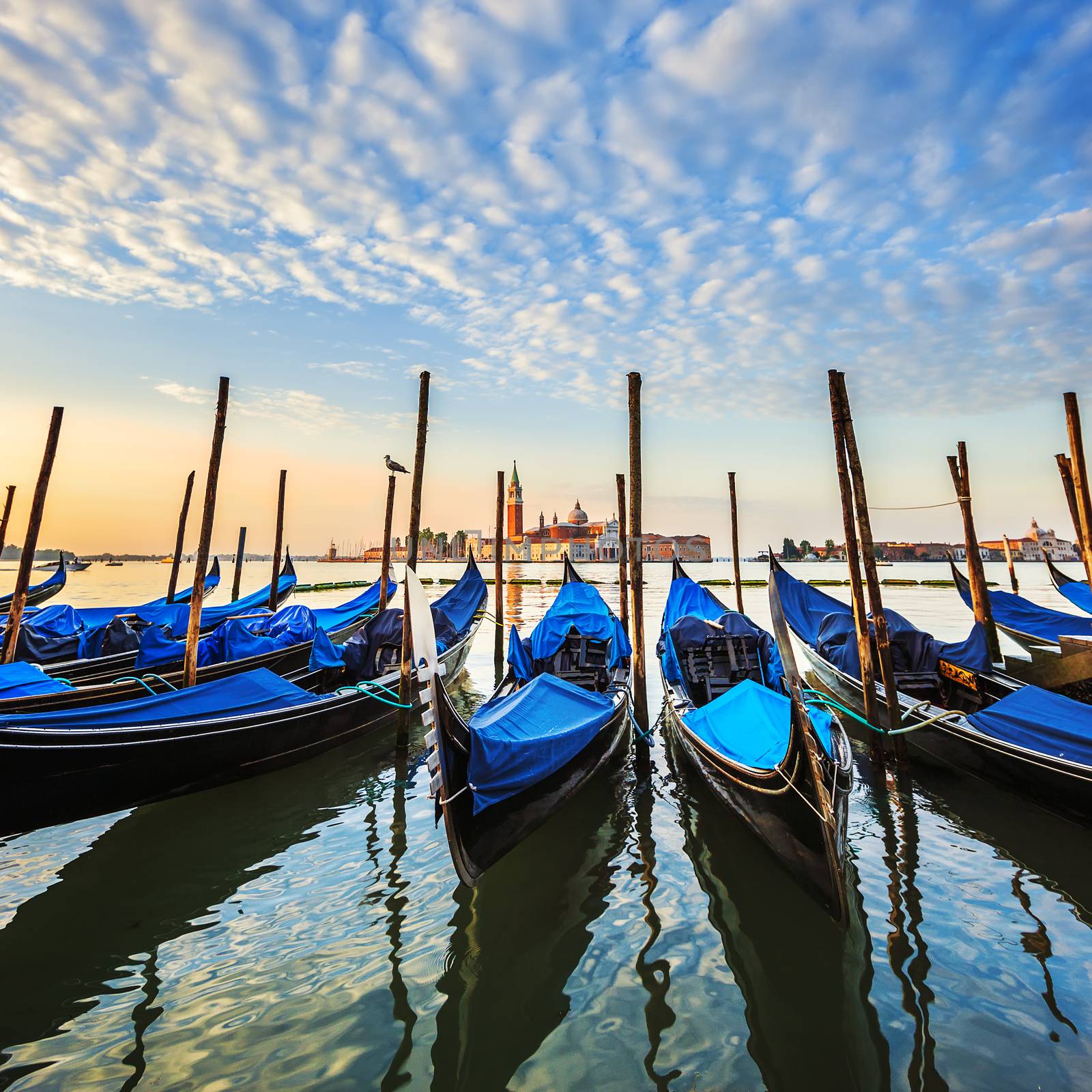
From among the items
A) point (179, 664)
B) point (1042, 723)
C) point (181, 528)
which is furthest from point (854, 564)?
point (181, 528)

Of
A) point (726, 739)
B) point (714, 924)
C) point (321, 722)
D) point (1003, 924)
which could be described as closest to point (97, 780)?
point (321, 722)

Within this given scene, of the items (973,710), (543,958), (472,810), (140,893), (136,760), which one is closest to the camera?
(543,958)

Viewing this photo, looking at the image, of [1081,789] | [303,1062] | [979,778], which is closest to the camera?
[303,1062]

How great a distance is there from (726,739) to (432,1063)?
285cm

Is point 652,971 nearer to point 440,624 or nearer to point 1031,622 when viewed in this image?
point 440,624

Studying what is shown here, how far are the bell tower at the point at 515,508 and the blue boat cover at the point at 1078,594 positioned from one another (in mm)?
93915

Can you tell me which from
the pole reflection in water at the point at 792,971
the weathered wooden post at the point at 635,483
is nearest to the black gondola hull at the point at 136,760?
the pole reflection in water at the point at 792,971

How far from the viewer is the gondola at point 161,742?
3.58 metres

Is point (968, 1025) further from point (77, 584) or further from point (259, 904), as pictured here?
point (77, 584)

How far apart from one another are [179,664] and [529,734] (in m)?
6.53

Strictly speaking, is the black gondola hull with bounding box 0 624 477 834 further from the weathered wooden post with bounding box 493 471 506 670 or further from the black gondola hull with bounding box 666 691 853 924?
the weathered wooden post with bounding box 493 471 506 670

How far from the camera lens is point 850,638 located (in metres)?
7.66

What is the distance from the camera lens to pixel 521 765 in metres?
3.77

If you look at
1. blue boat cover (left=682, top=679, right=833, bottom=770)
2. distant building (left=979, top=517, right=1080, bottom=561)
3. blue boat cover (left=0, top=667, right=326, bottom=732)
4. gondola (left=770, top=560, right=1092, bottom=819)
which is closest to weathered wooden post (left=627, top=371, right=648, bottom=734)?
gondola (left=770, top=560, right=1092, bottom=819)
